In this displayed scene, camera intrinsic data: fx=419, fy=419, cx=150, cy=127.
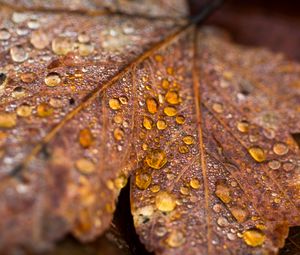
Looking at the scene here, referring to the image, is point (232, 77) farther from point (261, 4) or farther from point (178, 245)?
point (261, 4)

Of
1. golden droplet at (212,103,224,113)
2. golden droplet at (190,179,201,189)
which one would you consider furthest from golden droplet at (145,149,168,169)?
golden droplet at (212,103,224,113)

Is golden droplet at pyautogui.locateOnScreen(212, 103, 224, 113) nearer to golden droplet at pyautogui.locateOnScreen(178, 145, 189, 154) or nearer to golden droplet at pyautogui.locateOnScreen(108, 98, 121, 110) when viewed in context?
golden droplet at pyautogui.locateOnScreen(178, 145, 189, 154)

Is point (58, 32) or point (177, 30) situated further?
point (177, 30)

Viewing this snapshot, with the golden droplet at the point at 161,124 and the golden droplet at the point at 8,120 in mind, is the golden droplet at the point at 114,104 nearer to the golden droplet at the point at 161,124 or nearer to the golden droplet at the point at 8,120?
the golden droplet at the point at 161,124

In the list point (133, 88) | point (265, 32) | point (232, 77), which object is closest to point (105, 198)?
point (133, 88)

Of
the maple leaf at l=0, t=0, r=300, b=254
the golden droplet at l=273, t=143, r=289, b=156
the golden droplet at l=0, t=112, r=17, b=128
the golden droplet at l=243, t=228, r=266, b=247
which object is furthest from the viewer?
the golden droplet at l=273, t=143, r=289, b=156
